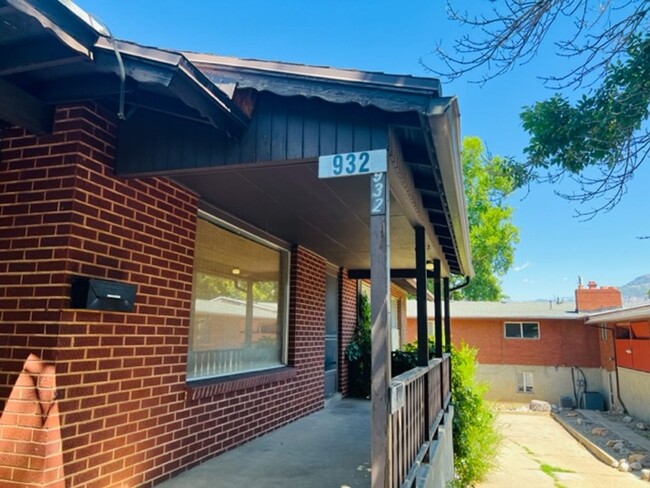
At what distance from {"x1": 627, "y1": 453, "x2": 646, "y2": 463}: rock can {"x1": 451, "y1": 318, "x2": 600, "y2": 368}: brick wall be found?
426 inches

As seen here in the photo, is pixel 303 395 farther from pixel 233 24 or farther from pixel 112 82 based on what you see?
pixel 233 24

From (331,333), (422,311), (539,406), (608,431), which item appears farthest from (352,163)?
(539,406)

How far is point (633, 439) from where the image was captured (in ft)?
43.2

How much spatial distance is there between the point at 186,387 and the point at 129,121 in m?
2.40

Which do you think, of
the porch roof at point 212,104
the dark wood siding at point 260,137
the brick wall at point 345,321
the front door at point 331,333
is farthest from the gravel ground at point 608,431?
the dark wood siding at point 260,137

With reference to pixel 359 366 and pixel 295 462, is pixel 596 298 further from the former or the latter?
pixel 295 462

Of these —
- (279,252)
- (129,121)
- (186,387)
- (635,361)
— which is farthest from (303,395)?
(635,361)

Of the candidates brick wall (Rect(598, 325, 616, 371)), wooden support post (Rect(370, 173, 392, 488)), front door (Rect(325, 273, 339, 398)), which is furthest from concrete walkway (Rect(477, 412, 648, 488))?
wooden support post (Rect(370, 173, 392, 488))

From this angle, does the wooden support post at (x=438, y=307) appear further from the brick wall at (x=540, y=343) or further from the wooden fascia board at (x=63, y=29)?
the brick wall at (x=540, y=343)

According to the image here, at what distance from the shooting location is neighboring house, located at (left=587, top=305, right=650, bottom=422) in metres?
15.7

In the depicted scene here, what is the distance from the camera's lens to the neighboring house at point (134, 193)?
2859mm

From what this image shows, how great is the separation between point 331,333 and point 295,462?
483cm

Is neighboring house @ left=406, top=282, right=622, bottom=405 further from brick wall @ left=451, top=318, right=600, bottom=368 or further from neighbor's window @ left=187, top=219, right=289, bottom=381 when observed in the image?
neighbor's window @ left=187, top=219, right=289, bottom=381

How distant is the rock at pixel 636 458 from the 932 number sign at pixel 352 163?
1188 cm
